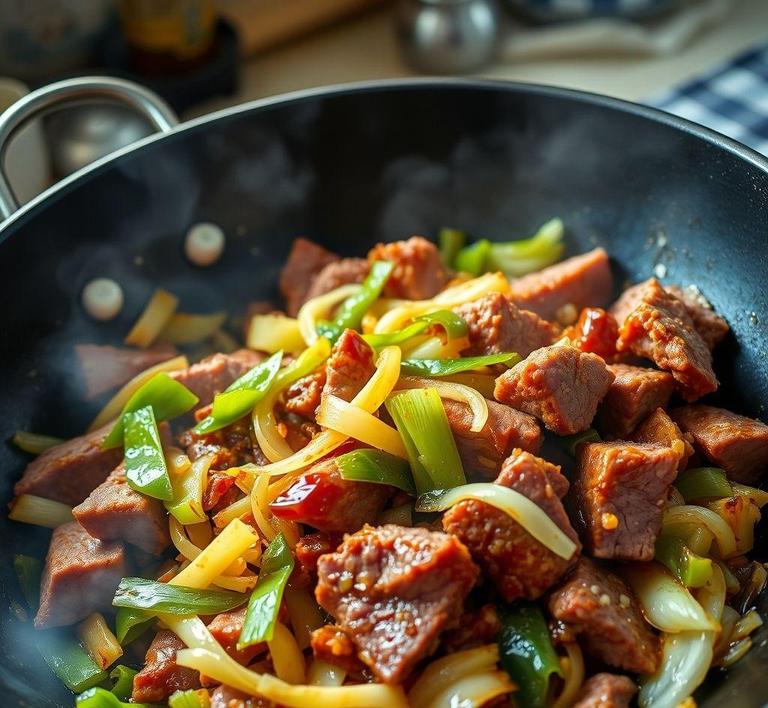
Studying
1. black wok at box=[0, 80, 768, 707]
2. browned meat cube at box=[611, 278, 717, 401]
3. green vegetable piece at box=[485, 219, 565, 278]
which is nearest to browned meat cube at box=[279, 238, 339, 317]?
black wok at box=[0, 80, 768, 707]

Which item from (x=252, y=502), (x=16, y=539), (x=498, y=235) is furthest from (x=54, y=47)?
(x=252, y=502)

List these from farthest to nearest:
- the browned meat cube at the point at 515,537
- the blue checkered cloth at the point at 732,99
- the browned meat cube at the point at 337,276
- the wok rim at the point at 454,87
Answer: the blue checkered cloth at the point at 732,99 < the browned meat cube at the point at 337,276 < the wok rim at the point at 454,87 < the browned meat cube at the point at 515,537

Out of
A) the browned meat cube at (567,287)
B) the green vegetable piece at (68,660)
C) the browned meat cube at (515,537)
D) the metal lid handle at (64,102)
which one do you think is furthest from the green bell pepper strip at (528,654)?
the metal lid handle at (64,102)

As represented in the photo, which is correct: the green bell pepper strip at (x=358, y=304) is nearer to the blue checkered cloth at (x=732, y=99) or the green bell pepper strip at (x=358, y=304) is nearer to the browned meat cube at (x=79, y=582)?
the browned meat cube at (x=79, y=582)

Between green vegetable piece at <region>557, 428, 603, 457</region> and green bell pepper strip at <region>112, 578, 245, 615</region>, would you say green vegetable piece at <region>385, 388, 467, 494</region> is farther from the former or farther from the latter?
green bell pepper strip at <region>112, 578, 245, 615</region>

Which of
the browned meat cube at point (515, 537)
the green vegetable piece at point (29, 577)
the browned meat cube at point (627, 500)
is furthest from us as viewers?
the green vegetable piece at point (29, 577)

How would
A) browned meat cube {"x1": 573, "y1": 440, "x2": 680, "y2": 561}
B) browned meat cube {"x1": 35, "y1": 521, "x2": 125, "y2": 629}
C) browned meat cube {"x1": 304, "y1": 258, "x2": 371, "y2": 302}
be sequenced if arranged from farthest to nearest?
browned meat cube {"x1": 304, "y1": 258, "x2": 371, "y2": 302} < browned meat cube {"x1": 35, "y1": 521, "x2": 125, "y2": 629} < browned meat cube {"x1": 573, "y1": 440, "x2": 680, "y2": 561}
